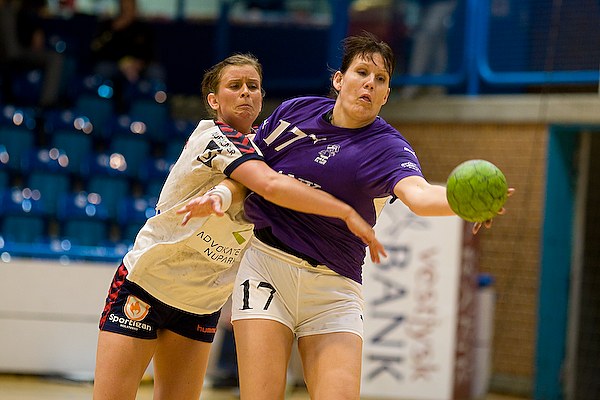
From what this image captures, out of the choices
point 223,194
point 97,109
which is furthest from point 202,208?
point 97,109

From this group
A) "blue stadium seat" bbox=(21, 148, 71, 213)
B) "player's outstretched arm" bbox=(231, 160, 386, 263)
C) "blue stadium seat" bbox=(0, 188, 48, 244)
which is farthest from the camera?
"blue stadium seat" bbox=(21, 148, 71, 213)

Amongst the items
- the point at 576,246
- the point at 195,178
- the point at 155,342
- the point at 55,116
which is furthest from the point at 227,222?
the point at 55,116

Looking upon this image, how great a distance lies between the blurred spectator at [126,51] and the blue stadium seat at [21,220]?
2407mm

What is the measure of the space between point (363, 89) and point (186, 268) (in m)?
1.06

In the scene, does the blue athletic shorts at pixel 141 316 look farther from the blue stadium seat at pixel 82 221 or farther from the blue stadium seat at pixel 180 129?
the blue stadium seat at pixel 180 129

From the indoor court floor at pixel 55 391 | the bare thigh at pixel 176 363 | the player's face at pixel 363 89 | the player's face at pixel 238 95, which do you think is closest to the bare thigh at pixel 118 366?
the bare thigh at pixel 176 363

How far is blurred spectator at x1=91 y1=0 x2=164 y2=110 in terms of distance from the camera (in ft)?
36.6

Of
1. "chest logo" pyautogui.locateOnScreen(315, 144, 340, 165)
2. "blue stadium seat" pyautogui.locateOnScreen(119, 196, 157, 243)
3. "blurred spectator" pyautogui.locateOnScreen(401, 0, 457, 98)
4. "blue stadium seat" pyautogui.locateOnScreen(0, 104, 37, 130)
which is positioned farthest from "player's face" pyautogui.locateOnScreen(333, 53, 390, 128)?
"blue stadium seat" pyautogui.locateOnScreen(0, 104, 37, 130)

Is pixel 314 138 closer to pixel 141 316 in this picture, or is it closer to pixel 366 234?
pixel 366 234

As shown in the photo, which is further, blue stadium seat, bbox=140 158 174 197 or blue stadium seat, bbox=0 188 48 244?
blue stadium seat, bbox=140 158 174 197

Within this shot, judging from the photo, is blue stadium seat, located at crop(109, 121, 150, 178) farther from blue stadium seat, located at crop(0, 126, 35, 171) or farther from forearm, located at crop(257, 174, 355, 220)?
forearm, located at crop(257, 174, 355, 220)

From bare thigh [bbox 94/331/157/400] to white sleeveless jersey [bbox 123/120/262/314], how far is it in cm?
23

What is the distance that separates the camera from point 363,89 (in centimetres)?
394

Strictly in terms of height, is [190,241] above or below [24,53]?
below
